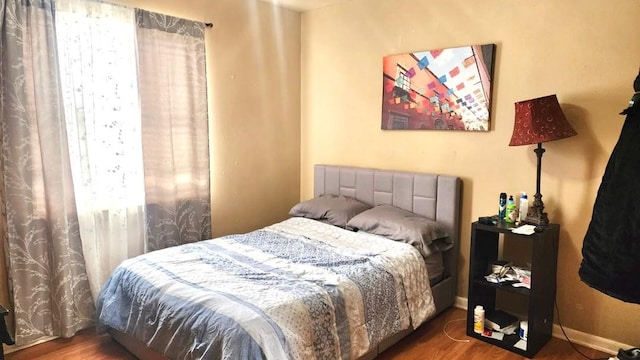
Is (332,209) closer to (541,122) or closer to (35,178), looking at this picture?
(541,122)

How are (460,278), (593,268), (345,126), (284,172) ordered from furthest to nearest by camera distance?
(284,172) < (345,126) < (460,278) < (593,268)

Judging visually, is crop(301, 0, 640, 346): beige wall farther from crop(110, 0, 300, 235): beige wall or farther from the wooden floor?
crop(110, 0, 300, 235): beige wall

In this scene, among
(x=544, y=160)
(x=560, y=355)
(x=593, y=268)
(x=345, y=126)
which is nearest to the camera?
(x=593, y=268)

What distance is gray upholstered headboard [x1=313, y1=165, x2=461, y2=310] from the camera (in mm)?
3197

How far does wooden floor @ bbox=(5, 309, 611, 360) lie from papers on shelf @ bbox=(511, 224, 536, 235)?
0.77m

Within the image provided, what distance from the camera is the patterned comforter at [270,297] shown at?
1.96 m

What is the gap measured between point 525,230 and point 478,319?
0.68 m

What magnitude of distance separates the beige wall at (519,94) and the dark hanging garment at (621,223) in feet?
2.80

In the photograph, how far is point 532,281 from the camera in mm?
2588

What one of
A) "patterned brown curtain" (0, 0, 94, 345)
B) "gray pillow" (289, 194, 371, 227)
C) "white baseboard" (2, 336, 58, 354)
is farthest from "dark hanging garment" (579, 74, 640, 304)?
"white baseboard" (2, 336, 58, 354)

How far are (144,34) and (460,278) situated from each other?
2966 millimetres

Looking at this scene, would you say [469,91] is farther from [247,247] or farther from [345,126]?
[247,247]

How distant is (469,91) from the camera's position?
312 cm

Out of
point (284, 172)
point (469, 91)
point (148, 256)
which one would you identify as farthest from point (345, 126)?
point (148, 256)
